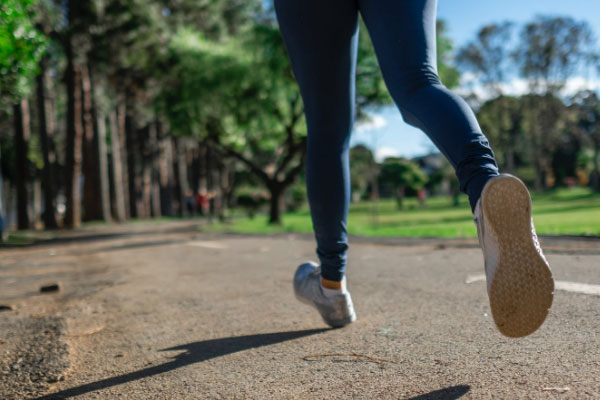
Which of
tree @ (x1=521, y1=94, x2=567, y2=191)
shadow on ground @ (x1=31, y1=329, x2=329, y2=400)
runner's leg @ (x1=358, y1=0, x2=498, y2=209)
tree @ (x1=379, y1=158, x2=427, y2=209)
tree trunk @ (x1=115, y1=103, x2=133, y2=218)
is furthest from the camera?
tree @ (x1=379, y1=158, x2=427, y2=209)

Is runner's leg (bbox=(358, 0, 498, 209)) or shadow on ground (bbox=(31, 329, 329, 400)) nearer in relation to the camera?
runner's leg (bbox=(358, 0, 498, 209))

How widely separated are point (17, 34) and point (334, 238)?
7472 millimetres

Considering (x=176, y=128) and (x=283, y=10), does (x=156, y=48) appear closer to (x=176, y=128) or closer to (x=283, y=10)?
(x=176, y=128)

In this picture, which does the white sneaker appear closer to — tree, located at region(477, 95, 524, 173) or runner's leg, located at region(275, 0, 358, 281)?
runner's leg, located at region(275, 0, 358, 281)

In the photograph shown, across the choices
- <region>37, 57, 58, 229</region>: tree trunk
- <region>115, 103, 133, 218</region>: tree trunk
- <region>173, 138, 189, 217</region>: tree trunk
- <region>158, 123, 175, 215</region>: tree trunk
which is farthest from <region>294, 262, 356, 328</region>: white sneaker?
<region>173, 138, 189, 217</region>: tree trunk

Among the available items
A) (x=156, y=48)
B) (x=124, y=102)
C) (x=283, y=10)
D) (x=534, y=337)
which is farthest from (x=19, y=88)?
(x=124, y=102)

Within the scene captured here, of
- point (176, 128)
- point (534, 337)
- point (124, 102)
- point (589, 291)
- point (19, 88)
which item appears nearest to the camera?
point (534, 337)

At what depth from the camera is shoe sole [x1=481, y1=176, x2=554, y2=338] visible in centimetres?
124

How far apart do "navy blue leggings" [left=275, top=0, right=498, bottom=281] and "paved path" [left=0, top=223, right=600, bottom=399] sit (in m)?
0.40

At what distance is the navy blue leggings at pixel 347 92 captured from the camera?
4.57 feet

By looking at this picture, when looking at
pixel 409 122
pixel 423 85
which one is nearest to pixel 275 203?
pixel 409 122

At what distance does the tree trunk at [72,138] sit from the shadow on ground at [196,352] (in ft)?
66.1

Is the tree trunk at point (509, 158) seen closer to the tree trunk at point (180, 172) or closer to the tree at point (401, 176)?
the tree at point (401, 176)

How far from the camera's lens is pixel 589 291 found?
2.21 m
